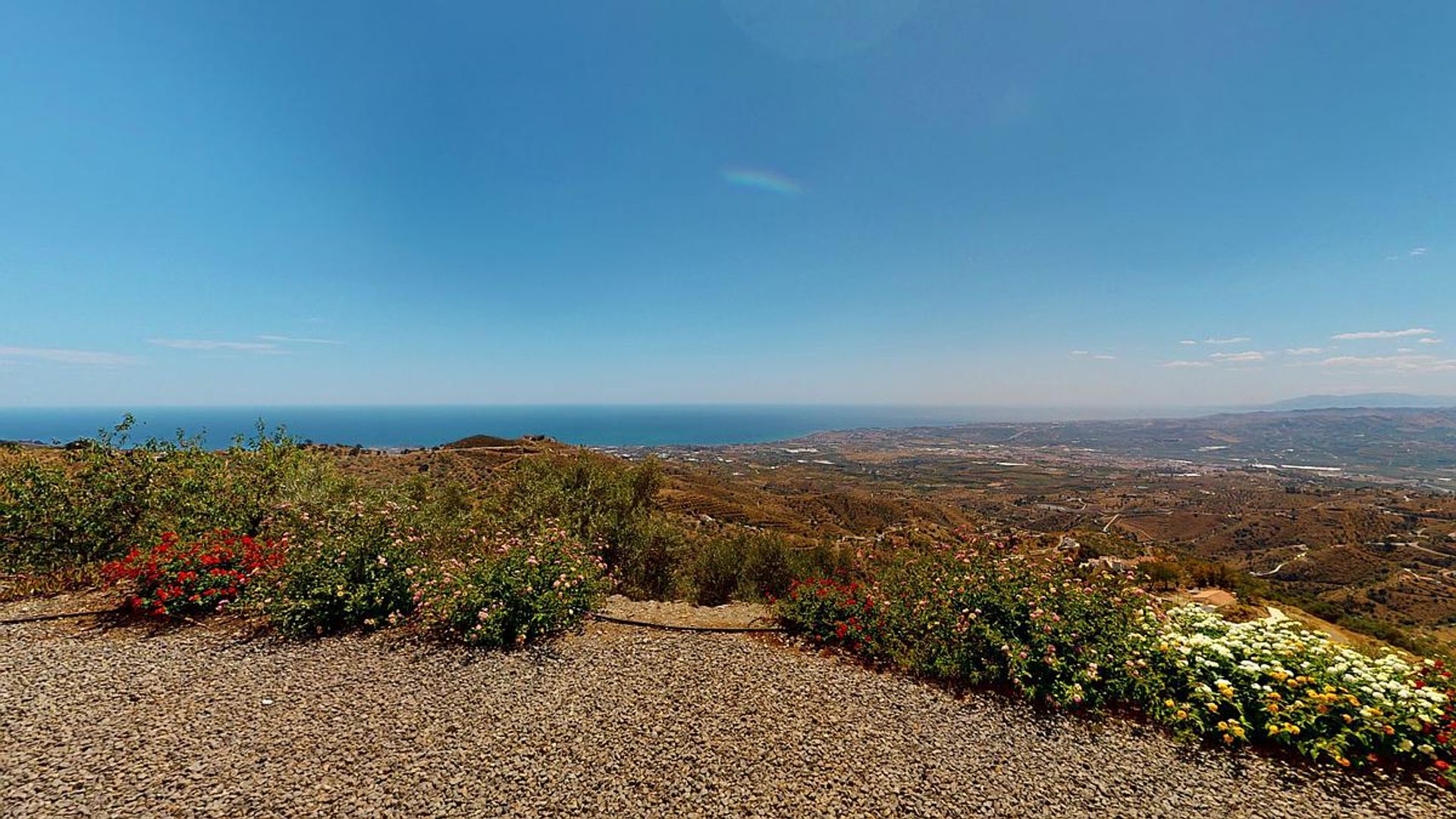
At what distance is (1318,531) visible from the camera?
67188mm

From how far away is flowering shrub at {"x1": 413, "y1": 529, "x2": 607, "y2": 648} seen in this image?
6.93 metres

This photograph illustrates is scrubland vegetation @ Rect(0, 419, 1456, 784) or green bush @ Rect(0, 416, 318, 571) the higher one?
green bush @ Rect(0, 416, 318, 571)

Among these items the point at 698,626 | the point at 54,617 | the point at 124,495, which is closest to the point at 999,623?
the point at 698,626

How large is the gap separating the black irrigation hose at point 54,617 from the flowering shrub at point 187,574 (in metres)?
0.18

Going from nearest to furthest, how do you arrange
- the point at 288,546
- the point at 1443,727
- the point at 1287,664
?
1. the point at 1443,727
2. the point at 1287,664
3. the point at 288,546

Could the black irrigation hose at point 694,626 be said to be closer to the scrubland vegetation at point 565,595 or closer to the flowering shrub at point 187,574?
the scrubland vegetation at point 565,595

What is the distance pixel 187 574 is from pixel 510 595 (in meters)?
4.62

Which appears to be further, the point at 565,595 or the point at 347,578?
the point at 565,595

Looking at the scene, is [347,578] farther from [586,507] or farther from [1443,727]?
[1443,727]

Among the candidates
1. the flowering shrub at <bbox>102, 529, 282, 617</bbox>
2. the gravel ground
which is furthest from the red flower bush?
the flowering shrub at <bbox>102, 529, 282, 617</bbox>

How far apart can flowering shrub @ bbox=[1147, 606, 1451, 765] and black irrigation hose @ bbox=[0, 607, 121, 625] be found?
13.8m

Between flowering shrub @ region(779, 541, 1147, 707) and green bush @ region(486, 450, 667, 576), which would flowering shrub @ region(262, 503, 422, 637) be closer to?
green bush @ region(486, 450, 667, 576)

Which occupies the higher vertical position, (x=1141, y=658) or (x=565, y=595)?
(x=565, y=595)

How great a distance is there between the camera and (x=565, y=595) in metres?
7.61
